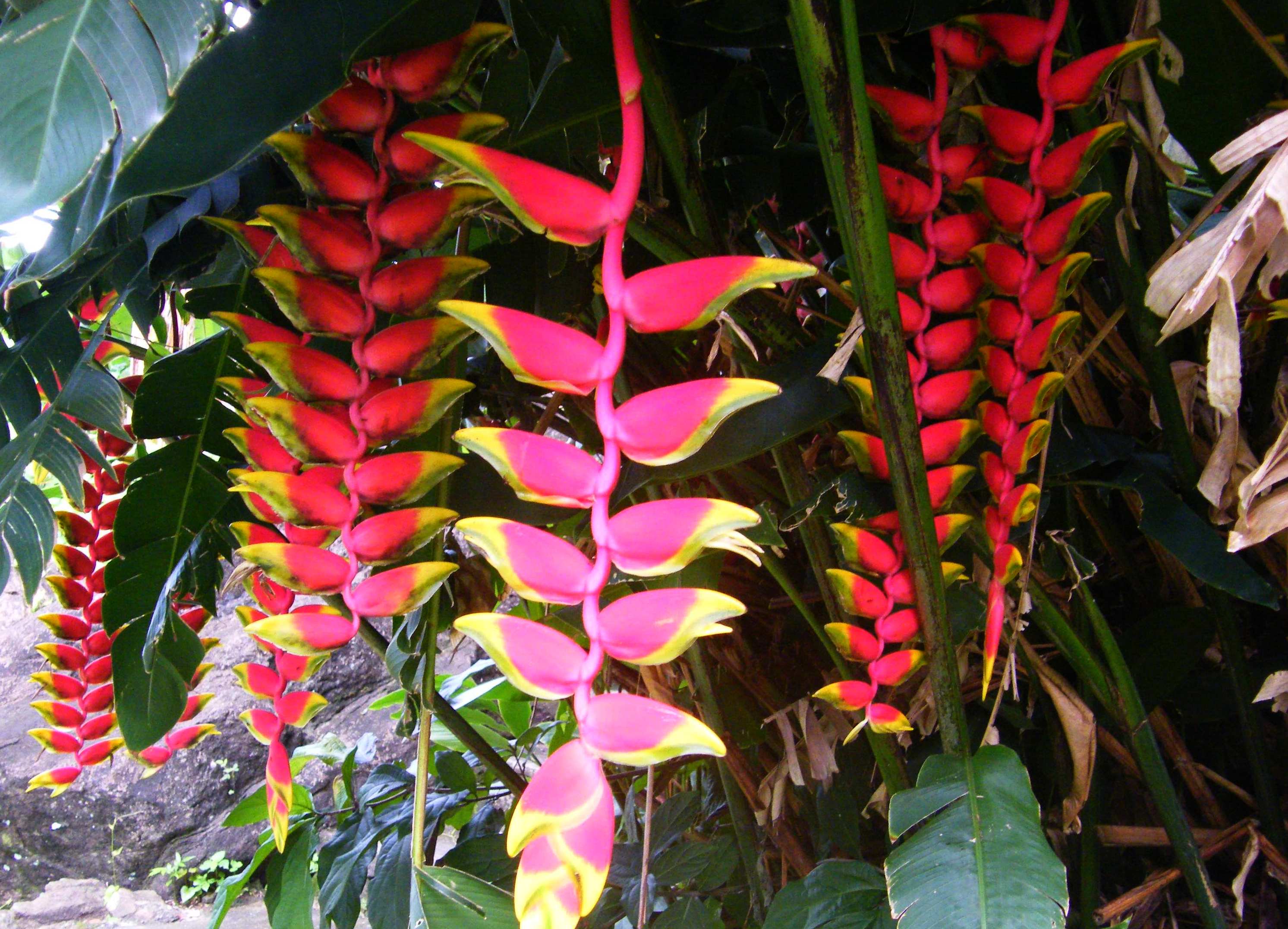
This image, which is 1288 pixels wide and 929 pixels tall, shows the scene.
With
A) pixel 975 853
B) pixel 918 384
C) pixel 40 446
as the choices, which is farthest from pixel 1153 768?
pixel 40 446

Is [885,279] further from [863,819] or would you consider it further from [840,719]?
[863,819]

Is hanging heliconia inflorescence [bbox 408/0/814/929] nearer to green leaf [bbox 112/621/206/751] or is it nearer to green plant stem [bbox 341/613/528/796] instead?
green plant stem [bbox 341/613/528/796]

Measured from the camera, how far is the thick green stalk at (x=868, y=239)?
14.3 inches

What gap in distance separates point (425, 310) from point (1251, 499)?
1.38 feet

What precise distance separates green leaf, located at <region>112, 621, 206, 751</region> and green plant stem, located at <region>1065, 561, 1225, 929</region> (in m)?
0.62

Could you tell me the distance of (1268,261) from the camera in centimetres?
40

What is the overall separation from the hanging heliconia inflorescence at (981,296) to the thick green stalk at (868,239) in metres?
0.01

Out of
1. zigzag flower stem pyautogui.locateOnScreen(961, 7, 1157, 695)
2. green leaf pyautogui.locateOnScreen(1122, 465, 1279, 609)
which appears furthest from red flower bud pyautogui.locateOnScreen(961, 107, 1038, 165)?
green leaf pyautogui.locateOnScreen(1122, 465, 1279, 609)

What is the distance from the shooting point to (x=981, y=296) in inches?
16.6

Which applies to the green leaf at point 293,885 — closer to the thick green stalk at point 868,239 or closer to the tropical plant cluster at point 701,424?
the tropical plant cluster at point 701,424

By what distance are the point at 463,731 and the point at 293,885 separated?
324 millimetres

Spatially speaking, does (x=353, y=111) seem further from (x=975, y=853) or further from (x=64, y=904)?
(x=64, y=904)

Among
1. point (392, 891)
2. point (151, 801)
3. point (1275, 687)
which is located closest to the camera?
point (1275, 687)

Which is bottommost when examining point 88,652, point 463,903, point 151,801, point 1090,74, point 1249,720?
point 151,801
